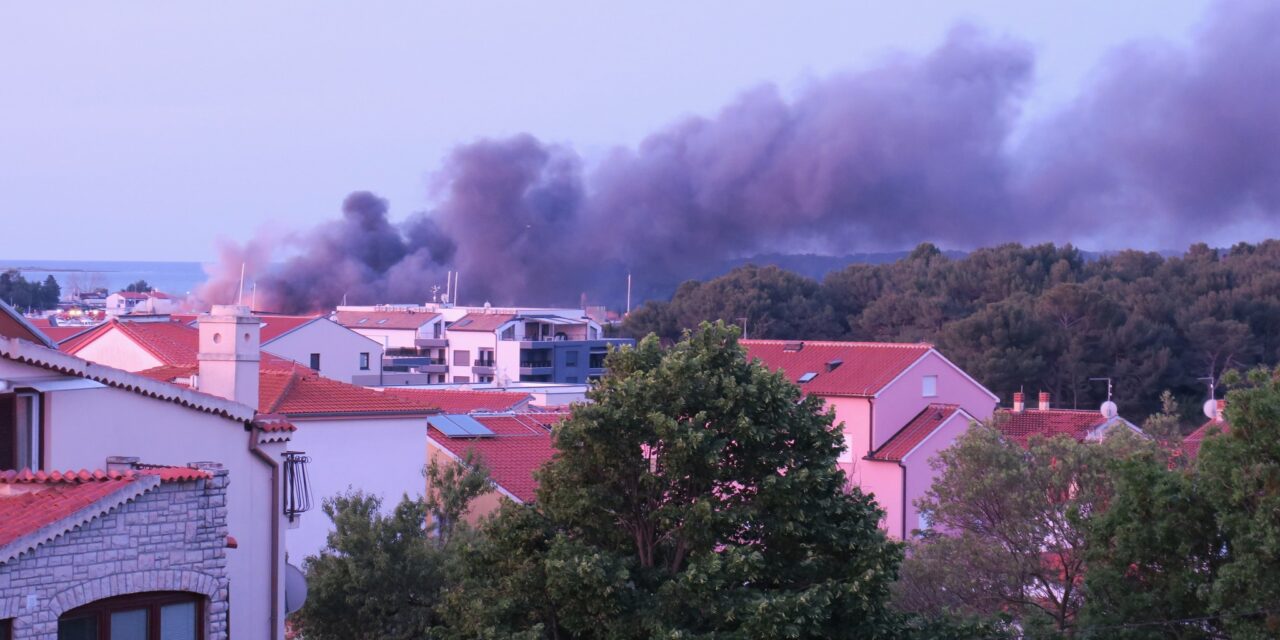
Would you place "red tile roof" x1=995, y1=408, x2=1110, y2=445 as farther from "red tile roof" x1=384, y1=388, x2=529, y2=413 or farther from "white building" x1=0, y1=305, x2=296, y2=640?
"white building" x1=0, y1=305, x2=296, y2=640

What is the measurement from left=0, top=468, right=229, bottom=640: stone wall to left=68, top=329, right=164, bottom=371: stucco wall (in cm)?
1885

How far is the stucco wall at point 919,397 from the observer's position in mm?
34688

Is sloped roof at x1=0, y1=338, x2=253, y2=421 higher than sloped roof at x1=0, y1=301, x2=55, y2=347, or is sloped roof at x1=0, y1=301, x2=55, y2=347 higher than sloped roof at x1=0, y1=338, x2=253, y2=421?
sloped roof at x1=0, y1=301, x2=55, y2=347

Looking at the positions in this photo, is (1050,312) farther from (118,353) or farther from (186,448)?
(186,448)

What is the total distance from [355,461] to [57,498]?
15924mm

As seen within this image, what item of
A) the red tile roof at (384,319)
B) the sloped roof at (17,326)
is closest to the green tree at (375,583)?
the sloped roof at (17,326)

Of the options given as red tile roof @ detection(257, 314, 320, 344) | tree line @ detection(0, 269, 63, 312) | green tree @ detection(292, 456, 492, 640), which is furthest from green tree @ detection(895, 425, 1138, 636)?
tree line @ detection(0, 269, 63, 312)

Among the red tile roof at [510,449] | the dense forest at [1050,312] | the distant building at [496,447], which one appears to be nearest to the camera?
the red tile roof at [510,449]

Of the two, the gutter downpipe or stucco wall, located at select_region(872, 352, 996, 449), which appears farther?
stucco wall, located at select_region(872, 352, 996, 449)

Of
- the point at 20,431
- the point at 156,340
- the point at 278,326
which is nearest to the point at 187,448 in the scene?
the point at 20,431

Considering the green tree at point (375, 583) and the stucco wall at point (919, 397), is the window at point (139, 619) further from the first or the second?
the stucco wall at point (919, 397)

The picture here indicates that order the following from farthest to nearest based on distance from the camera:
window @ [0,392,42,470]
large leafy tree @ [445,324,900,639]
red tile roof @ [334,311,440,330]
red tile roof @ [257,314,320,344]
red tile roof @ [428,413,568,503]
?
red tile roof @ [334,311,440,330] < red tile roof @ [257,314,320,344] < red tile roof @ [428,413,568,503] < large leafy tree @ [445,324,900,639] < window @ [0,392,42,470]

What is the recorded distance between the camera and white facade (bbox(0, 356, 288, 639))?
12.2 meters

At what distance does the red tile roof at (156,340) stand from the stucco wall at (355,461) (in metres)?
3.80
